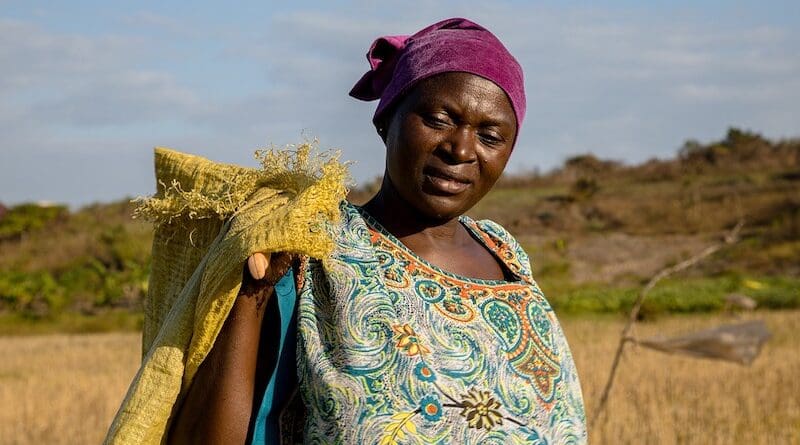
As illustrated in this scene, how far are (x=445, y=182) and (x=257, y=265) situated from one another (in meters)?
0.43

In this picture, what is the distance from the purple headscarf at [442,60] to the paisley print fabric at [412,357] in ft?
0.95

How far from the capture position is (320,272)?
184 centimetres

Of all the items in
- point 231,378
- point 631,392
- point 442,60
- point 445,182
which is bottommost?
point 231,378

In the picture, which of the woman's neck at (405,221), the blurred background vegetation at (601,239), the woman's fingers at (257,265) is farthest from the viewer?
the blurred background vegetation at (601,239)

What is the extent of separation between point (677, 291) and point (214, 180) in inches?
751

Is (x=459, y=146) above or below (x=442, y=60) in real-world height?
below

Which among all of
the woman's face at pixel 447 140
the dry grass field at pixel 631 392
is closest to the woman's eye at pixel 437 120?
the woman's face at pixel 447 140

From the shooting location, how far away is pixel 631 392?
30.8 feet

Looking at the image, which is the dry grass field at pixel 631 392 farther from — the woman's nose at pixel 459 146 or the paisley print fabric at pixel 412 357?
the woman's nose at pixel 459 146

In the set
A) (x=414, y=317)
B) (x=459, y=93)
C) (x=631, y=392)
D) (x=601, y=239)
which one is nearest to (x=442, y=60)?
(x=459, y=93)

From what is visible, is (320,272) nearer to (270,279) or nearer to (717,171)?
(270,279)

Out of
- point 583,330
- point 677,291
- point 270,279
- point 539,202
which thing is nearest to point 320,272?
point 270,279

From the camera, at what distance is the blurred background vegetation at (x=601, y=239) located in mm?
20094

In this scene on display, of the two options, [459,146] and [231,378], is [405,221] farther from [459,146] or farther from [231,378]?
[231,378]
